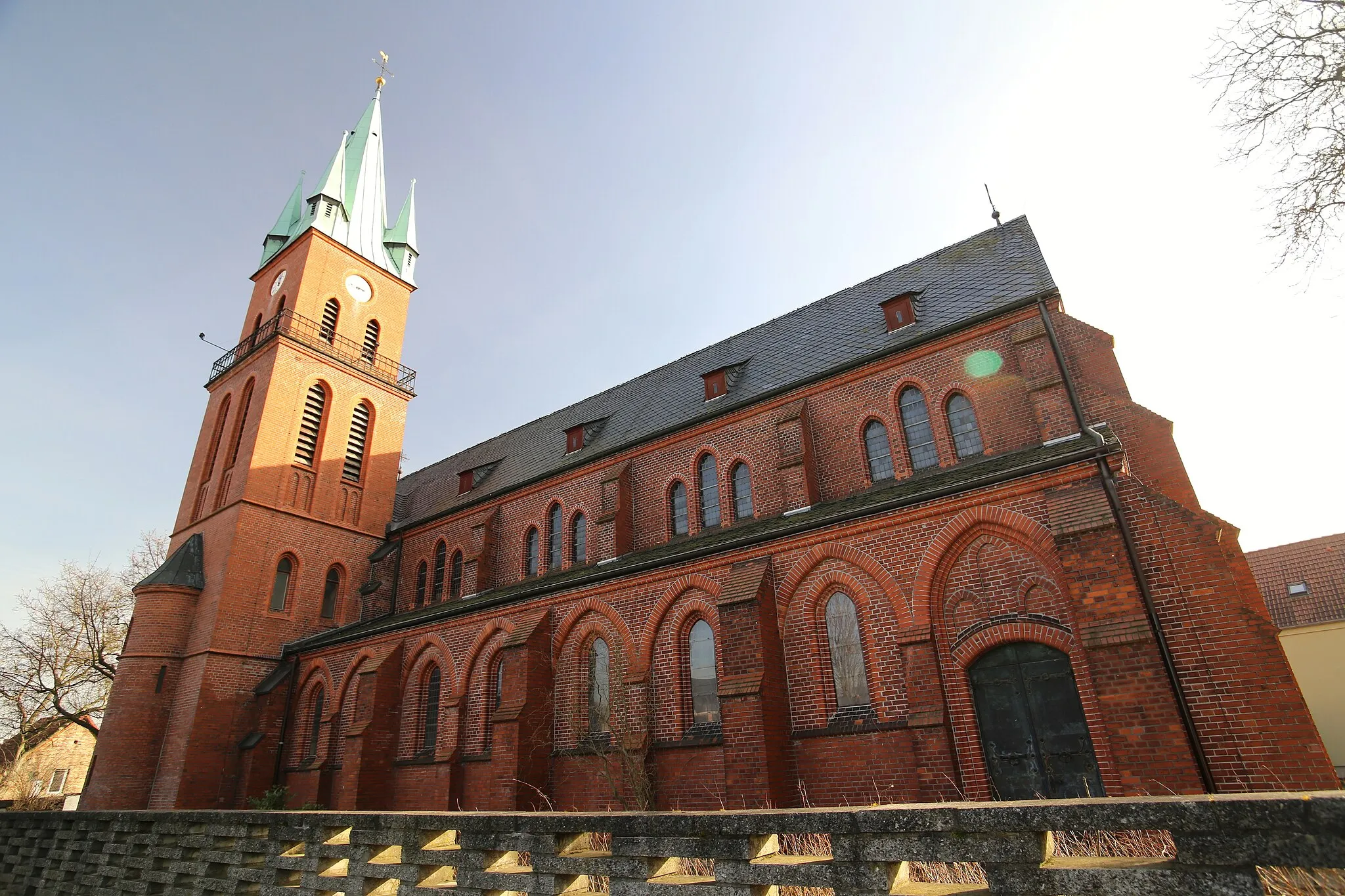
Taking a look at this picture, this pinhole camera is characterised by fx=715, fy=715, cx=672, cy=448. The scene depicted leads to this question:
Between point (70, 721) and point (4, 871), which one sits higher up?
point (70, 721)

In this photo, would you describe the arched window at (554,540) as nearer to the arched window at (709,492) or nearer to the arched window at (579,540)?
the arched window at (579,540)

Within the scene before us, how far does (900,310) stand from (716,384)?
5028 mm

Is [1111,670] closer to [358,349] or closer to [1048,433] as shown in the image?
[1048,433]

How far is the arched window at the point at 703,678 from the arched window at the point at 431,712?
793 centimetres

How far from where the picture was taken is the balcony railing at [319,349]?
2509cm

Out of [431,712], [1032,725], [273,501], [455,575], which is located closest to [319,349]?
[273,501]

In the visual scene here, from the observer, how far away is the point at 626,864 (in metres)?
4.45

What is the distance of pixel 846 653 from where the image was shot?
12.5 meters

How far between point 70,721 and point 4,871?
23997 mm

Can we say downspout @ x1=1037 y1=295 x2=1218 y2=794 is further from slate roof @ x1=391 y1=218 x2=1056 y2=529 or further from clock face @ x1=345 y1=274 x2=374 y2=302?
clock face @ x1=345 y1=274 x2=374 y2=302

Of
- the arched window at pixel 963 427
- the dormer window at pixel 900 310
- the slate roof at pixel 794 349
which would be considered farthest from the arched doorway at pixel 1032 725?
the dormer window at pixel 900 310

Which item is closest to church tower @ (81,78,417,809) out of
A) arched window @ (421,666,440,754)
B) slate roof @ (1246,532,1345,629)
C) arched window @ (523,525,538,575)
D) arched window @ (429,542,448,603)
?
arched window @ (429,542,448,603)

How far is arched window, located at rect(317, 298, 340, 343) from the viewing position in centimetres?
2639

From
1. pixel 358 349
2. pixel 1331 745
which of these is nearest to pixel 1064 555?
pixel 1331 745
